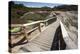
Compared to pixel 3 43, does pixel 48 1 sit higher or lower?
higher

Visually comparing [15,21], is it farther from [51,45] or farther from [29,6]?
[51,45]

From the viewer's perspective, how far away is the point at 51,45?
1624 mm

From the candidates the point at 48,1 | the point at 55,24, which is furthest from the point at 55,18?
the point at 48,1

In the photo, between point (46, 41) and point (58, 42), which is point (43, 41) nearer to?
point (46, 41)

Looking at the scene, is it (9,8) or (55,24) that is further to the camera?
(55,24)

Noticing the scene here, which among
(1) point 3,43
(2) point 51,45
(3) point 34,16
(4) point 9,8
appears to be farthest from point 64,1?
(1) point 3,43

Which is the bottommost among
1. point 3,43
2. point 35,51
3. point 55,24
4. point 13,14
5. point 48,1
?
point 35,51

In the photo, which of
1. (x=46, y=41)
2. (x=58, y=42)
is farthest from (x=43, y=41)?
(x=58, y=42)

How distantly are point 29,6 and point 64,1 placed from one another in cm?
41

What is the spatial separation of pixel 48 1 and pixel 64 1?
0.19 metres

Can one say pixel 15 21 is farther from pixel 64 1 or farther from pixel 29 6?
pixel 64 1

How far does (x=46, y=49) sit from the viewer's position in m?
1.61

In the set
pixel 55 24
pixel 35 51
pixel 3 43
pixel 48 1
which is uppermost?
pixel 48 1

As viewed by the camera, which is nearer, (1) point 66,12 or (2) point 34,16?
(2) point 34,16
